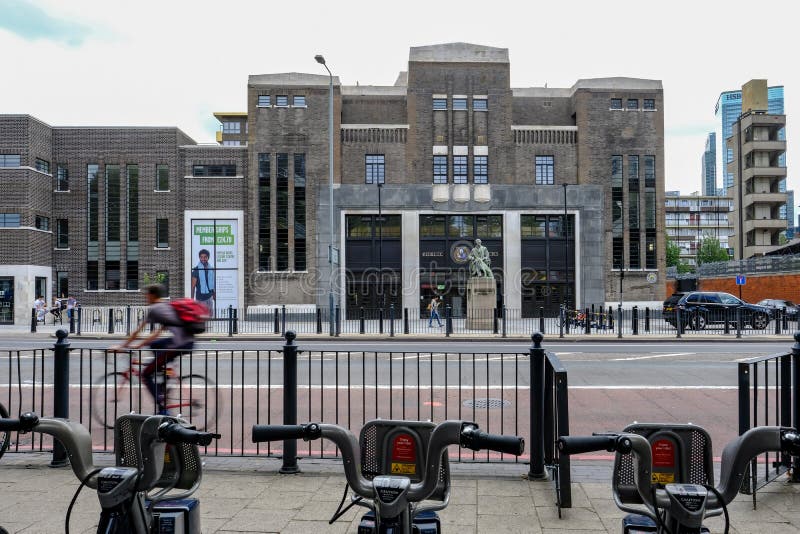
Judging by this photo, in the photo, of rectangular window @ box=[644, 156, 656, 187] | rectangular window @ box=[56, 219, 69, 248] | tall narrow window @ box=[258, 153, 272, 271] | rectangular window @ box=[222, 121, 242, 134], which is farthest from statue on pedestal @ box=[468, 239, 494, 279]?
rectangular window @ box=[222, 121, 242, 134]

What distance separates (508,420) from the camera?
8.28m

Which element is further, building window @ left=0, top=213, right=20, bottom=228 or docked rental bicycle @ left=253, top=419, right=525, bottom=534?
building window @ left=0, top=213, right=20, bottom=228

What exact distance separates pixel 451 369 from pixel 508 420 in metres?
5.53

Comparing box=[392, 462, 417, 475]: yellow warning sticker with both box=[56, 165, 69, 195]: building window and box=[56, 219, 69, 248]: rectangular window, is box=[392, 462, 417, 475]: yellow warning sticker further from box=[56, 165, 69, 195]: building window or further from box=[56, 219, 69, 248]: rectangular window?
box=[56, 165, 69, 195]: building window

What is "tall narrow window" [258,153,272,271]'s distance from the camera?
45.1 meters

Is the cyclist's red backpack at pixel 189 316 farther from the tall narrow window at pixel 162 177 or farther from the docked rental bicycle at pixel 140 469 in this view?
the tall narrow window at pixel 162 177

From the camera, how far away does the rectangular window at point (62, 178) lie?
43906mm

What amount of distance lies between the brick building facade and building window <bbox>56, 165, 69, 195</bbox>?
107mm

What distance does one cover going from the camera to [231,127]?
9669 cm

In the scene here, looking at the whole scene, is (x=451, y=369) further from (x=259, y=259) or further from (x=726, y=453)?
(x=259, y=259)

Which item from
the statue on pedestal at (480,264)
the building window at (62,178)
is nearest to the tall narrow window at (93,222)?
the building window at (62,178)

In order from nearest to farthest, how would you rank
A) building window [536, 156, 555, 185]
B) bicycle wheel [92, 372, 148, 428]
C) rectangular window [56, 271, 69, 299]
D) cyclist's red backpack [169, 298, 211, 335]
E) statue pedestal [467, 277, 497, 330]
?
cyclist's red backpack [169, 298, 211, 335]
bicycle wheel [92, 372, 148, 428]
statue pedestal [467, 277, 497, 330]
rectangular window [56, 271, 69, 299]
building window [536, 156, 555, 185]

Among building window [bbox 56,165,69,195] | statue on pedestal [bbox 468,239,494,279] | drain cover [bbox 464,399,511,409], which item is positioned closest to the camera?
drain cover [bbox 464,399,511,409]

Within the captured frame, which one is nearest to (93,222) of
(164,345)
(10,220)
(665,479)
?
(10,220)
